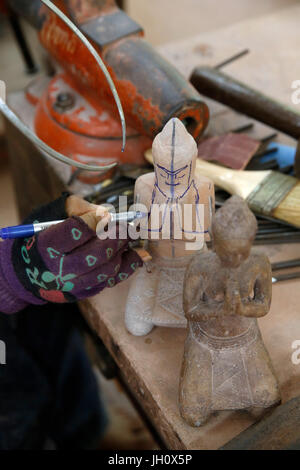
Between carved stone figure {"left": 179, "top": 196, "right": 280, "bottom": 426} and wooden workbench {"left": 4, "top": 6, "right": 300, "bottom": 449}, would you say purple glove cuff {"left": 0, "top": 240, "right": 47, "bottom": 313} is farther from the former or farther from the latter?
carved stone figure {"left": 179, "top": 196, "right": 280, "bottom": 426}

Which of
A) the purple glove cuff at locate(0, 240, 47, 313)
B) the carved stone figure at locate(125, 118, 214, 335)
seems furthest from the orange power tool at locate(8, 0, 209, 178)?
the purple glove cuff at locate(0, 240, 47, 313)

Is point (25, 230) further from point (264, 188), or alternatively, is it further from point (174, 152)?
point (264, 188)

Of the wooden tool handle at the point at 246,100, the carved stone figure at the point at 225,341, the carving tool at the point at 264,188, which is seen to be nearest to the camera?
the carved stone figure at the point at 225,341

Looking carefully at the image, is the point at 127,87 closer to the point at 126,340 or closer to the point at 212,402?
the point at 126,340

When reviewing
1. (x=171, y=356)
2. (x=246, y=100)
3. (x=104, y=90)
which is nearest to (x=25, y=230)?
(x=171, y=356)

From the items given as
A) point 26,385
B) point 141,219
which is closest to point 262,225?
point 141,219

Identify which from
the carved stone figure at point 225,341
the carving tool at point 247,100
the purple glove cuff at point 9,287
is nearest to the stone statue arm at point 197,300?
the carved stone figure at point 225,341

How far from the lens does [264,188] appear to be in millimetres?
1251

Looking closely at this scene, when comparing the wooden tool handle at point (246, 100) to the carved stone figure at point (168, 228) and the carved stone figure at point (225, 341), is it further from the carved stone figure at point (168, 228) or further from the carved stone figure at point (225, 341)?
the carved stone figure at point (225, 341)

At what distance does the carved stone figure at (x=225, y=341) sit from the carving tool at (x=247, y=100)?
2.06 ft

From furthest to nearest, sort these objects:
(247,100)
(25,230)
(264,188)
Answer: (247,100)
(264,188)
(25,230)

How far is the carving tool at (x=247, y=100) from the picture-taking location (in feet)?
4.53

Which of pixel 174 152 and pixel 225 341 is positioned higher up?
pixel 174 152

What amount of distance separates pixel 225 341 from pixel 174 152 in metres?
0.33
